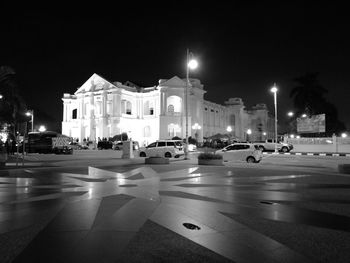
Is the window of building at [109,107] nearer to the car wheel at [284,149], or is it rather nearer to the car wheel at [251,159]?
the car wheel at [284,149]

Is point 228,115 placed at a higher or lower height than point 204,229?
higher

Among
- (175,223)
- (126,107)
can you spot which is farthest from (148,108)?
(175,223)

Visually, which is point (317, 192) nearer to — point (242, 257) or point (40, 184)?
point (242, 257)

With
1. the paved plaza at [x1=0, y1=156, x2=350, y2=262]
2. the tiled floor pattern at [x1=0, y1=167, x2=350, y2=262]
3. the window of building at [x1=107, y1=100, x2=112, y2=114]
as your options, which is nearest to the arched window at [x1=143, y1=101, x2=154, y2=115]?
the window of building at [x1=107, y1=100, x2=112, y2=114]

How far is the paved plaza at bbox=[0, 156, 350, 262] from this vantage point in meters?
4.87

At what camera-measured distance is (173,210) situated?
7.78 m

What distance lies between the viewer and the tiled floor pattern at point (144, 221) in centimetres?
487

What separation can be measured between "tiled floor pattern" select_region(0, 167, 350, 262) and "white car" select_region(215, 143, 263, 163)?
12.4 metres

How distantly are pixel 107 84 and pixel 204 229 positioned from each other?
6702cm

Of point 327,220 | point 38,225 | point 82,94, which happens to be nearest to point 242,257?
point 327,220

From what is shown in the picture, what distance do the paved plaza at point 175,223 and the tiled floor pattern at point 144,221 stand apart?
2 cm

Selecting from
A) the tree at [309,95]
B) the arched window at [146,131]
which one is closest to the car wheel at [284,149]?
the tree at [309,95]

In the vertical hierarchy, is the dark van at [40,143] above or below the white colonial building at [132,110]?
below

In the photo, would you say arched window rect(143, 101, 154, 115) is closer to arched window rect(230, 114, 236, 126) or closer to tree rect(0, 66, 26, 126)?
arched window rect(230, 114, 236, 126)
